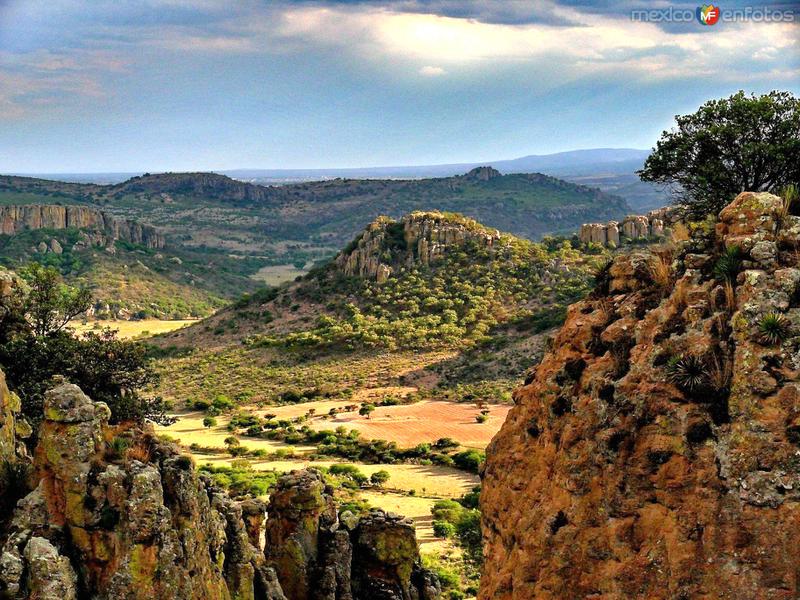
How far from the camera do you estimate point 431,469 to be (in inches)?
1713

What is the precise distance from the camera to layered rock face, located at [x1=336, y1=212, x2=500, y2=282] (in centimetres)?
8338

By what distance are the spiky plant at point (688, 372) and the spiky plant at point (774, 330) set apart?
0.79 metres

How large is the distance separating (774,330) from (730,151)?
9199mm

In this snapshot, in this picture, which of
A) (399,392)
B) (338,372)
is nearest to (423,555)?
(399,392)

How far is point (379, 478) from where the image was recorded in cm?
3988

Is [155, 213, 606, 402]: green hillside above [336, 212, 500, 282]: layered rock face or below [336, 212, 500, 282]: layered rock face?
below

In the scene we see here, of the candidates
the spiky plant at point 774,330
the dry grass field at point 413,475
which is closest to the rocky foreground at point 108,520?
the spiky plant at point 774,330

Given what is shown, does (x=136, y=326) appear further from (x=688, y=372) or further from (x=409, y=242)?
(x=688, y=372)

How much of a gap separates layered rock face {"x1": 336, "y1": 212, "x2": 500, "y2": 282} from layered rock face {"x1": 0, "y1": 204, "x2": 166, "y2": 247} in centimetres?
8317

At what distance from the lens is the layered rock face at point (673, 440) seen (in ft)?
26.6

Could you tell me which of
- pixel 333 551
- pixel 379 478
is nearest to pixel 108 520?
pixel 333 551

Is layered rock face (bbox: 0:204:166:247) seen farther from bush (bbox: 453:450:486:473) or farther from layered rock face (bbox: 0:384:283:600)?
layered rock face (bbox: 0:384:283:600)

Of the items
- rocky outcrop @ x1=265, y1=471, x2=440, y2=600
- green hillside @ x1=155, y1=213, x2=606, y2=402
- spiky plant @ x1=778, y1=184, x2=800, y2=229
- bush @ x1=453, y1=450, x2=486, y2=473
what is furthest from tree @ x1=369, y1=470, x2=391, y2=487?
spiky plant @ x1=778, y1=184, x2=800, y2=229

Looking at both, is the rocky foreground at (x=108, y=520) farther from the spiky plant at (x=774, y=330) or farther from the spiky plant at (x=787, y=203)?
the spiky plant at (x=787, y=203)
